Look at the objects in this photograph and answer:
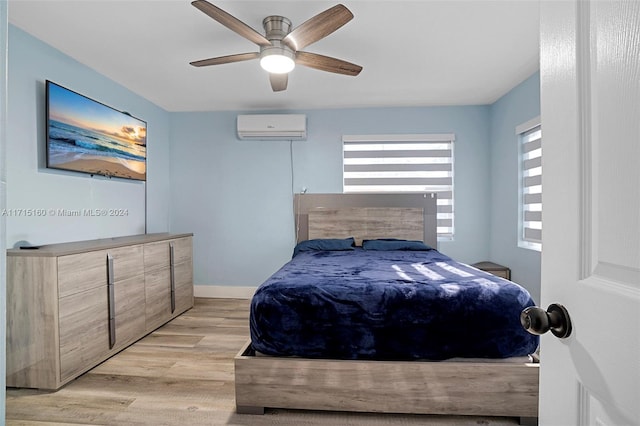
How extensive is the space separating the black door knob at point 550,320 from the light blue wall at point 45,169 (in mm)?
2962

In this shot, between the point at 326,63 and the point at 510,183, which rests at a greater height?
the point at 326,63

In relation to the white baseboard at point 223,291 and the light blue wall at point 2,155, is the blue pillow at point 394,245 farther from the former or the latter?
the light blue wall at point 2,155

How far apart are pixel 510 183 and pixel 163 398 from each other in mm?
3643

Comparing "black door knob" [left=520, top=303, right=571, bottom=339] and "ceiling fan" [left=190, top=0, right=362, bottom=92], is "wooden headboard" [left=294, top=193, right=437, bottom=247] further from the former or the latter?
"black door knob" [left=520, top=303, right=571, bottom=339]

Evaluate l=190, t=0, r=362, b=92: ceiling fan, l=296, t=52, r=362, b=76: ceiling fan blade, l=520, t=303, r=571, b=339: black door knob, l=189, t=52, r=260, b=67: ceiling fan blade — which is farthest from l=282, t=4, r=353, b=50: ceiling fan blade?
l=520, t=303, r=571, b=339: black door knob

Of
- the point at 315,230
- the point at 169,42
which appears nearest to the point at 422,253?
the point at 315,230

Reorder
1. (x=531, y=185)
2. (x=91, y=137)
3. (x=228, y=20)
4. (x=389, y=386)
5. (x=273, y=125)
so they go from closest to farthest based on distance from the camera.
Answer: (x=389, y=386) < (x=228, y=20) < (x=91, y=137) < (x=531, y=185) < (x=273, y=125)

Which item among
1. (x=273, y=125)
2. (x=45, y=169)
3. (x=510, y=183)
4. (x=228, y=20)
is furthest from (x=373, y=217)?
(x=45, y=169)

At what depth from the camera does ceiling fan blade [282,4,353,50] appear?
1.91 m

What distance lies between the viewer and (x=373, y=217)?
13.6 feet

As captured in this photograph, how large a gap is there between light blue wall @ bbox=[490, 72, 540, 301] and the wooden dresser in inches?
138

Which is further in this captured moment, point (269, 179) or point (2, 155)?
point (269, 179)

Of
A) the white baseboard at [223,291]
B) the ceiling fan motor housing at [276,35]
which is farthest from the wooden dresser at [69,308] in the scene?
the ceiling fan motor housing at [276,35]

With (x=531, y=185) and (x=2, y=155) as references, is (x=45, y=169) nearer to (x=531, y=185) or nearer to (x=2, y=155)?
(x=2, y=155)
